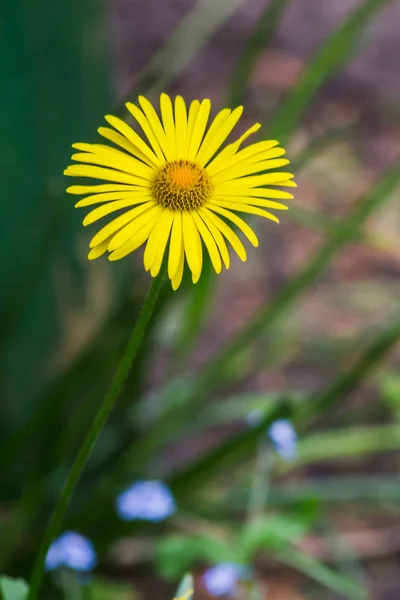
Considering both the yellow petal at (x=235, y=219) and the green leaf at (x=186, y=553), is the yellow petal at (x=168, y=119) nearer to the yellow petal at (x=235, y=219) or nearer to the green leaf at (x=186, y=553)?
the yellow petal at (x=235, y=219)

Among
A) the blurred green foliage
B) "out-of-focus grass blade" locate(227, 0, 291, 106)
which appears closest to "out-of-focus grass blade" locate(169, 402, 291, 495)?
the blurred green foliage

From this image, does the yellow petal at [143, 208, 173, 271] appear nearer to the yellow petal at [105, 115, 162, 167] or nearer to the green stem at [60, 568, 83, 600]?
the yellow petal at [105, 115, 162, 167]

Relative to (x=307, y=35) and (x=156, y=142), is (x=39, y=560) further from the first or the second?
(x=307, y=35)

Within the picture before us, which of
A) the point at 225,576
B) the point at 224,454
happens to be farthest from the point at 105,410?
the point at 225,576

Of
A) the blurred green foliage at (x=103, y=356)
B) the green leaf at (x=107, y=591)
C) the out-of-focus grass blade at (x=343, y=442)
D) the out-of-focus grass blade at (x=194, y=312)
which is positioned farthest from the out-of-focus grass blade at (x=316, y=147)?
the green leaf at (x=107, y=591)

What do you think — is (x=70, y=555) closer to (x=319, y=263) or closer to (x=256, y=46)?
(x=319, y=263)

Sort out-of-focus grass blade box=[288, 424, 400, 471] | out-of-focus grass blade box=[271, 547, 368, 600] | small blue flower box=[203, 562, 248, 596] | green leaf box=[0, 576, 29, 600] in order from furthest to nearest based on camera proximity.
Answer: out-of-focus grass blade box=[288, 424, 400, 471] < out-of-focus grass blade box=[271, 547, 368, 600] < small blue flower box=[203, 562, 248, 596] < green leaf box=[0, 576, 29, 600]
